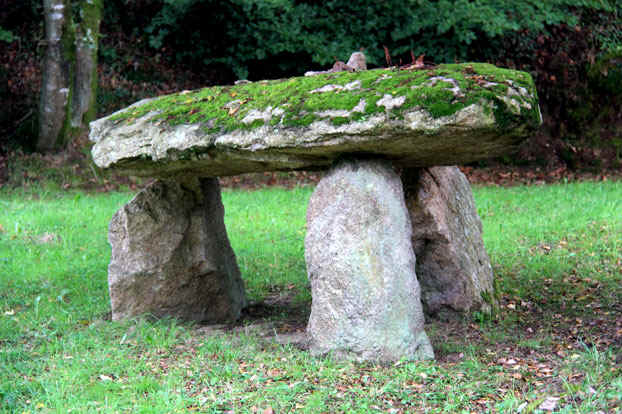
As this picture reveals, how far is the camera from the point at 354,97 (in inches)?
180

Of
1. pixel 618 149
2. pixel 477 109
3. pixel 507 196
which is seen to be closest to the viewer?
pixel 477 109

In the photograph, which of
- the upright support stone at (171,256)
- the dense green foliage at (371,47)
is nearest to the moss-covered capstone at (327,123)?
the upright support stone at (171,256)

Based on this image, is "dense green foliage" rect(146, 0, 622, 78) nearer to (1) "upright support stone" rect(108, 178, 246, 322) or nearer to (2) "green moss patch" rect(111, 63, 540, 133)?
(1) "upright support stone" rect(108, 178, 246, 322)

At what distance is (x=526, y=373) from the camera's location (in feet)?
14.3

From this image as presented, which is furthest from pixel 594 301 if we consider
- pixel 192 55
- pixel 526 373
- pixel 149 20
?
pixel 149 20

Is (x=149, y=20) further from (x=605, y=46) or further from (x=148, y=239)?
(x=148, y=239)

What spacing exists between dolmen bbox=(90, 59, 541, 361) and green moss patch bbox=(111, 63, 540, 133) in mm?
12

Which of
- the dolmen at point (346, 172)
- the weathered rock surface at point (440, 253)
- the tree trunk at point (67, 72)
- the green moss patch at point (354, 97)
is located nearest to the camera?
the green moss patch at point (354, 97)

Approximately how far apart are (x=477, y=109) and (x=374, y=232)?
1098 mm

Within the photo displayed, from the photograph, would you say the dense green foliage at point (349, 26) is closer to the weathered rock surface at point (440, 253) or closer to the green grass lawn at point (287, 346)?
the green grass lawn at point (287, 346)

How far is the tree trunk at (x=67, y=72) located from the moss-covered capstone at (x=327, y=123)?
8077mm

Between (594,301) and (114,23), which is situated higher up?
(114,23)

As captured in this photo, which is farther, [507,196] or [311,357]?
[507,196]

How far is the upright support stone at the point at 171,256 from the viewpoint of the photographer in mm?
6027
